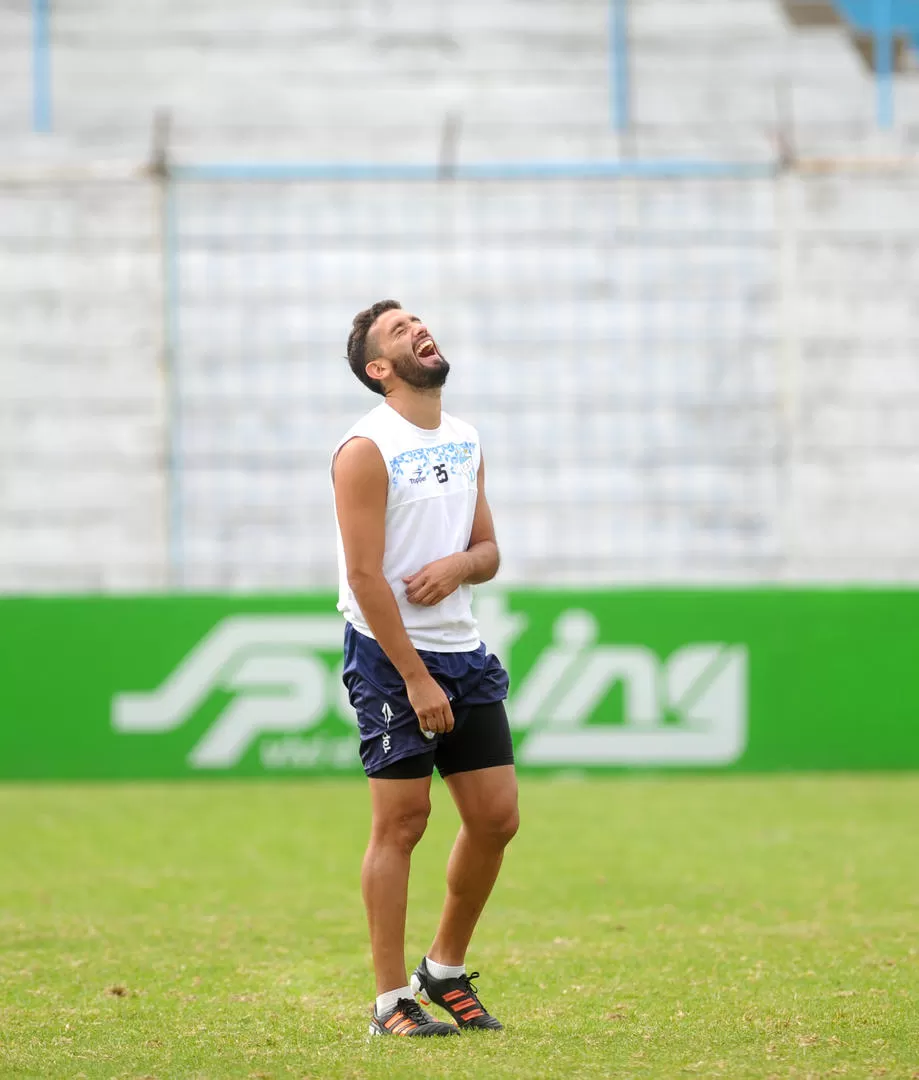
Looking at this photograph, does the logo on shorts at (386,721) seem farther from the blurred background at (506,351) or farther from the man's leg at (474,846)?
the blurred background at (506,351)

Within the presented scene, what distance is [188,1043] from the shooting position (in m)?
3.71

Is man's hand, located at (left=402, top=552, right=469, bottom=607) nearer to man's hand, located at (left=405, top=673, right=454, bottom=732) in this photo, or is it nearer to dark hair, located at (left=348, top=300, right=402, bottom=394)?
man's hand, located at (left=405, top=673, right=454, bottom=732)

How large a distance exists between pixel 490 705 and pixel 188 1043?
3.41ft

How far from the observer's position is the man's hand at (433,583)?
3.83 metres

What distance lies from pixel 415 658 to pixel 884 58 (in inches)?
400

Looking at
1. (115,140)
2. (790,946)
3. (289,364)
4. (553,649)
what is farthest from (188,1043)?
(115,140)

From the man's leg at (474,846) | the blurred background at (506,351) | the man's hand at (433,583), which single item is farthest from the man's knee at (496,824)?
the blurred background at (506,351)

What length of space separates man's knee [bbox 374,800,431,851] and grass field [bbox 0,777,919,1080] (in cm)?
45

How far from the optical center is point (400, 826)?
380 centimetres

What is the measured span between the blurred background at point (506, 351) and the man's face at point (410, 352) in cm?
718

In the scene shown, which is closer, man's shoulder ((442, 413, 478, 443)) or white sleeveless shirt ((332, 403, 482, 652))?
white sleeveless shirt ((332, 403, 482, 652))

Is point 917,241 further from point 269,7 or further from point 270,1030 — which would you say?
point 270,1030

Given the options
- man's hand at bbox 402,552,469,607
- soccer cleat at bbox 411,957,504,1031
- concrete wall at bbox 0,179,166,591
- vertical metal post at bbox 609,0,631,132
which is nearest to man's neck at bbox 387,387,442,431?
man's hand at bbox 402,552,469,607

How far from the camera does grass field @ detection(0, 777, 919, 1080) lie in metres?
3.60
